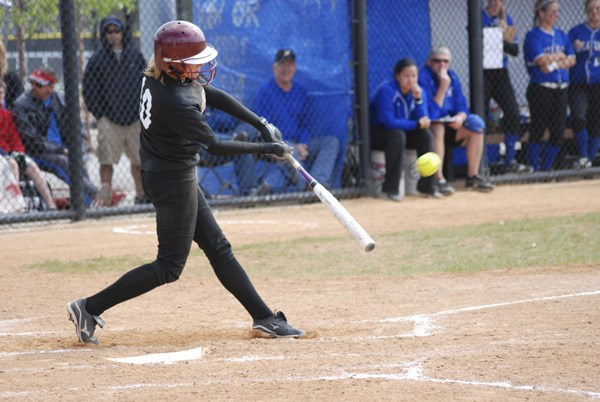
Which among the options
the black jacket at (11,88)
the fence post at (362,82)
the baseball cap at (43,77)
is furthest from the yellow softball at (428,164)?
the black jacket at (11,88)

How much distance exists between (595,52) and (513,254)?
5.43 meters

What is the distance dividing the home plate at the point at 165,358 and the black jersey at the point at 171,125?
3.21 ft

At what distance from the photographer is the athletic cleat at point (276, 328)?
19.4 ft

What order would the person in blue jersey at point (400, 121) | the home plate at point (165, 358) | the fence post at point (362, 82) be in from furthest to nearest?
the fence post at point (362, 82)
the person in blue jersey at point (400, 121)
the home plate at point (165, 358)

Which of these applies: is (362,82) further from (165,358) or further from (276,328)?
(165,358)

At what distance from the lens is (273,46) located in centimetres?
1170

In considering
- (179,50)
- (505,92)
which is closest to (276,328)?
(179,50)

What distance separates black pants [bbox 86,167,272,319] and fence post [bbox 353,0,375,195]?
6.26 metres

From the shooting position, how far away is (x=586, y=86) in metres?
13.2

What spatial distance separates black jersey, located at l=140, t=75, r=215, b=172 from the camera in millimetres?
5418

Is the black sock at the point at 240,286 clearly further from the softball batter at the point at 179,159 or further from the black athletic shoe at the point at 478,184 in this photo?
the black athletic shoe at the point at 478,184

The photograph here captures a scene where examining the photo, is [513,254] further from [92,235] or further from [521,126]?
[521,126]

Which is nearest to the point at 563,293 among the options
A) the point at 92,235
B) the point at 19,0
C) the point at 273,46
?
the point at 92,235

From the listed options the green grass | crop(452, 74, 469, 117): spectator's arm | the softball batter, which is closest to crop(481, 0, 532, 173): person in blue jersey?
crop(452, 74, 469, 117): spectator's arm
